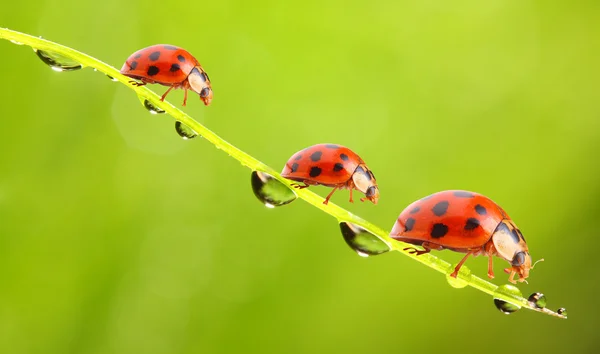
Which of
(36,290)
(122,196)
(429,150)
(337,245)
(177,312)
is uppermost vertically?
(429,150)

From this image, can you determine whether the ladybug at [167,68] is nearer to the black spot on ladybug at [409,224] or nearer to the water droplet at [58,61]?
the water droplet at [58,61]

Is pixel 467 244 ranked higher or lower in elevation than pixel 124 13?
lower

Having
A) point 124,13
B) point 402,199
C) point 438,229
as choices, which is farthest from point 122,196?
point 438,229

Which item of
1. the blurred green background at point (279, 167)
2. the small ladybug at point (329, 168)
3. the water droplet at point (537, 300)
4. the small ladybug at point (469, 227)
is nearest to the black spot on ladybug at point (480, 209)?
the small ladybug at point (469, 227)

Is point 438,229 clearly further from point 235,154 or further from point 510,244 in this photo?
point 235,154

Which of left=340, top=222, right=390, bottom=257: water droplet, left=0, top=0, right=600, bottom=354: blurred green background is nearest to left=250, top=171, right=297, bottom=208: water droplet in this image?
left=340, top=222, right=390, bottom=257: water droplet

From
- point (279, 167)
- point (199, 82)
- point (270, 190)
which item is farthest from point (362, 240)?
point (279, 167)

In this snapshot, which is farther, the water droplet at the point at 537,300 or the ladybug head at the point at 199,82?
the ladybug head at the point at 199,82
